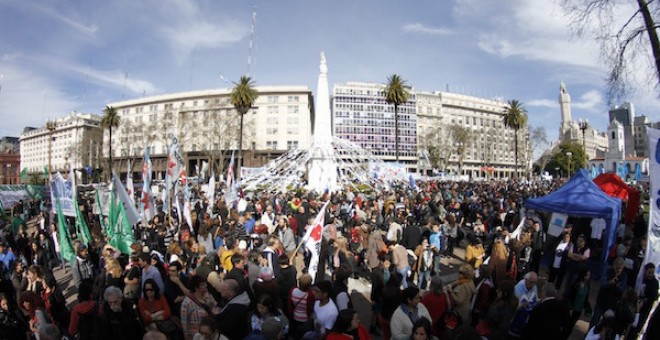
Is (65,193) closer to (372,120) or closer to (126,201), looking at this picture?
(126,201)

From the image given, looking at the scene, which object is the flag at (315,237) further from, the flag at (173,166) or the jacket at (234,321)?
the flag at (173,166)

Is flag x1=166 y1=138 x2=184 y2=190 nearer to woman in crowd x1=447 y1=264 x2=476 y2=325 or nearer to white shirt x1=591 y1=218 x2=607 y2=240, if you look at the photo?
woman in crowd x1=447 y1=264 x2=476 y2=325

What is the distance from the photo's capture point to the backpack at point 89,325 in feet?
14.3

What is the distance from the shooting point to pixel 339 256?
8.70m

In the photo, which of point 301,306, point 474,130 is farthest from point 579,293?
point 474,130

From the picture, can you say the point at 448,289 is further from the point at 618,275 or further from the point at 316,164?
the point at 316,164

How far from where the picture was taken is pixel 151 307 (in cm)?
503

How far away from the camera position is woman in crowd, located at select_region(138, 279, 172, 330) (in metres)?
4.94

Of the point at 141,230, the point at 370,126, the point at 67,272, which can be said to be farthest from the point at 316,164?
the point at 370,126

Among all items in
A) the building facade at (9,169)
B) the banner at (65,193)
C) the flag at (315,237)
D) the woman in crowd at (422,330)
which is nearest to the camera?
the woman in crowd at (422,330)

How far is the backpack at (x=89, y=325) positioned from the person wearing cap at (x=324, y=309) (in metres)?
2.50

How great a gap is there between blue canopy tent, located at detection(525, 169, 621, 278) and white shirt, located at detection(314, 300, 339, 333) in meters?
7.66

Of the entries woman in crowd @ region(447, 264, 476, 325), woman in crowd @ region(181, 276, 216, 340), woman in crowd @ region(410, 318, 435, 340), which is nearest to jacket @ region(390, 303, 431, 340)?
woman in crowd @ region(410, 318, 435, 340)

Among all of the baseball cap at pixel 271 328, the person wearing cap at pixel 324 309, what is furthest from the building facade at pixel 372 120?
the baseball cap at pixel 271 328
